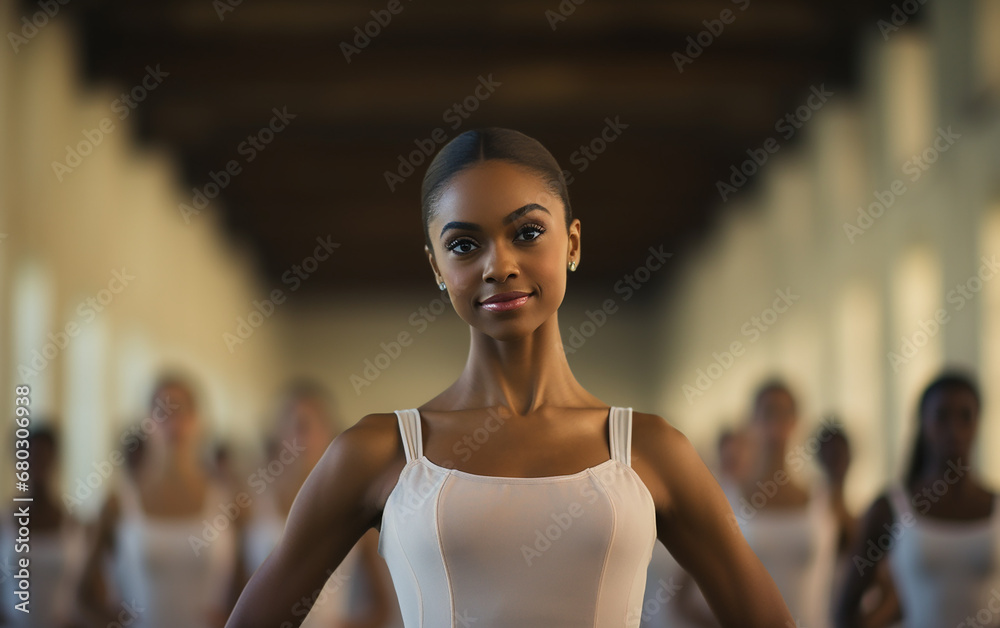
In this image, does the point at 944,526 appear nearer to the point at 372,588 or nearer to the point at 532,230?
the point at 372,588

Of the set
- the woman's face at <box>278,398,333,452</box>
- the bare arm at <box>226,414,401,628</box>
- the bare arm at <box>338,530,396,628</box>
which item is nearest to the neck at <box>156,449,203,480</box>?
the woman's face at <box>278,398,333,452</box>

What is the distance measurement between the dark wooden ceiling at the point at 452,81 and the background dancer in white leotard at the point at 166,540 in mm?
6422

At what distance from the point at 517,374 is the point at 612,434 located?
7.7 inches

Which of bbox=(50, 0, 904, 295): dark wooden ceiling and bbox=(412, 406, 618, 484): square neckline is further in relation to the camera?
bbox=(50, 0, 904, 295): dark wooden ceiling

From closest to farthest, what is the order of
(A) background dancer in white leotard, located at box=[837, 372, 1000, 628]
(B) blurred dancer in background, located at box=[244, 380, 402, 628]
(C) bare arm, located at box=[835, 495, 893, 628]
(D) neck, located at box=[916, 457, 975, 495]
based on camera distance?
(C) bare arm, located at box=[835, 495, 893, 628] → (A) background dancer in white leotard, located at box=[837, 372, 1000, 628] → (D) neck, located at box=[916, 457, 975, 495] → (B) blurred dancer in background, located at box=[244, 380, 402, 628]

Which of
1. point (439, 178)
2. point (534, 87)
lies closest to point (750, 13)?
point (534, 87)

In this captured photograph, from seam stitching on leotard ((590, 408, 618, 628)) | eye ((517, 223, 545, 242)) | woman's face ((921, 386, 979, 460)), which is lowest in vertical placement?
seam stitching on leotard ((590, 408, 618, 628))

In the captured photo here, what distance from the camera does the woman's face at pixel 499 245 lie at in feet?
5.49

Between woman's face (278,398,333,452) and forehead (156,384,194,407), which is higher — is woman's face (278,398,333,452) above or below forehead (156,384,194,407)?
below

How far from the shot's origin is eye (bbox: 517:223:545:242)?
1.69 metres

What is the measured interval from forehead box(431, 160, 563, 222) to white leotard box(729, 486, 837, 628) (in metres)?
3.61

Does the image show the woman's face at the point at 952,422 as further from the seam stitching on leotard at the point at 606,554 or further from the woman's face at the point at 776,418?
the seam stitching on leotard at the point at 606,554

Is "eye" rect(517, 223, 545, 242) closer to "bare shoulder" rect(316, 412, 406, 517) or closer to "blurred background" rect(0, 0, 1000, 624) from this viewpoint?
"bare shoulder" rect(316, 412, 406, 517)

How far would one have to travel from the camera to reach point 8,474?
7129mm
